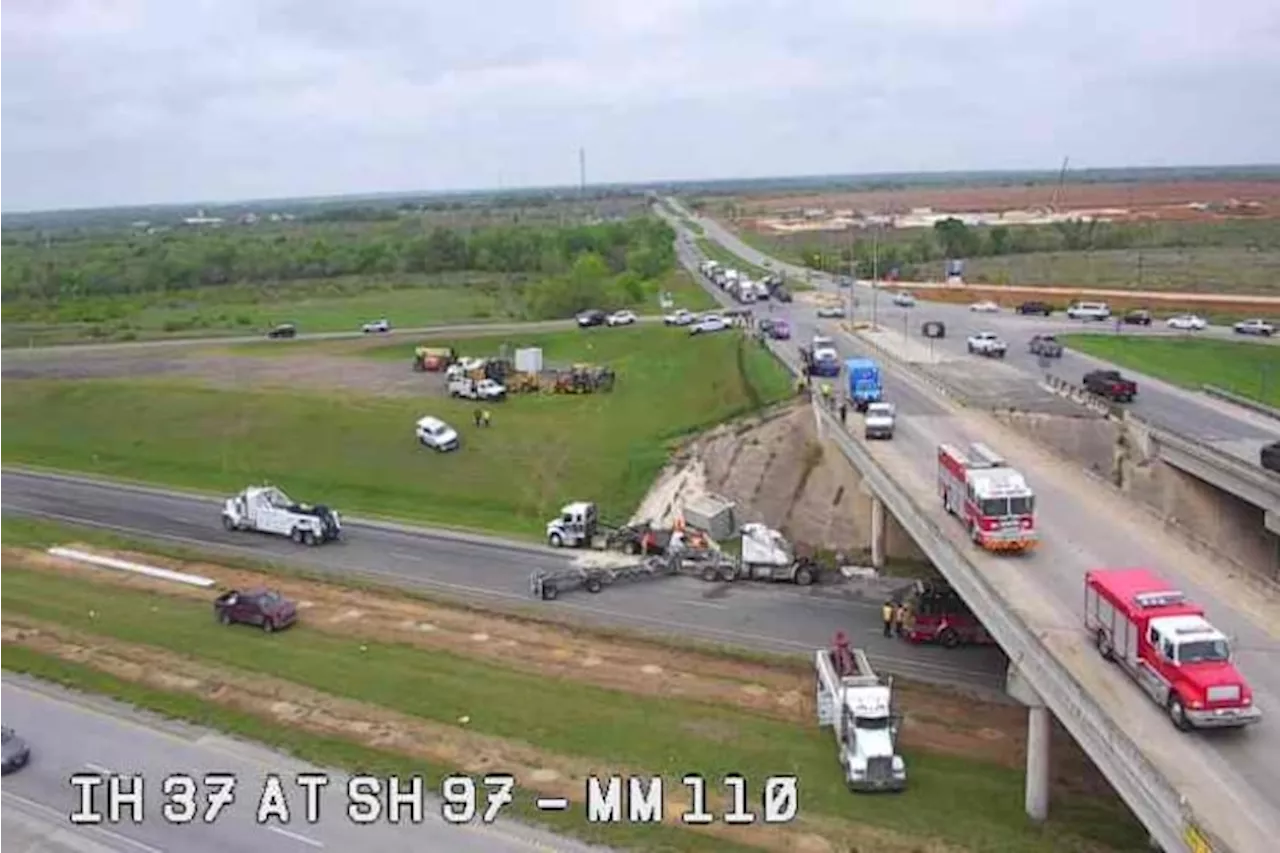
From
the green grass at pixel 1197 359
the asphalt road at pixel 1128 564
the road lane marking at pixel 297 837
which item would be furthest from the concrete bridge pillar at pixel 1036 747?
the green grass at pixel 1197 359

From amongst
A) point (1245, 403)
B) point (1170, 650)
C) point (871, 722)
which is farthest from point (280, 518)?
point (1245, 403)

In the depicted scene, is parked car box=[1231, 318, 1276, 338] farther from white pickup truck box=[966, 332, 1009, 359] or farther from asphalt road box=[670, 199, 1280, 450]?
white pickup truck box=[966, 332, 1009, 359]

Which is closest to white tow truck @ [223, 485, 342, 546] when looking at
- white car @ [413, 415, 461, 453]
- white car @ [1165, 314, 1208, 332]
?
white car @ [413, 415, 461, 453]

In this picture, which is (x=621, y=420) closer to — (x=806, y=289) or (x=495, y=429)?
(x=495, y=429)

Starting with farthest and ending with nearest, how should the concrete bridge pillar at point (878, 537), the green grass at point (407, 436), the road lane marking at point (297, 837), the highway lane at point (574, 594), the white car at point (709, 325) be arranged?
the white car at point (709, 325)
the green grass at point (407, 436)
the concrete bridge pillar at point (878, 537)
the highway lane at point (574, 594)
the road lane marking at point (297, 837)

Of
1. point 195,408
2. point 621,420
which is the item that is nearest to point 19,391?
point 195,408

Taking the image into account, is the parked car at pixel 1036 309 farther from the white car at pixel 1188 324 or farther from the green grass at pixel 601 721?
the green grass at pixel 601 721
